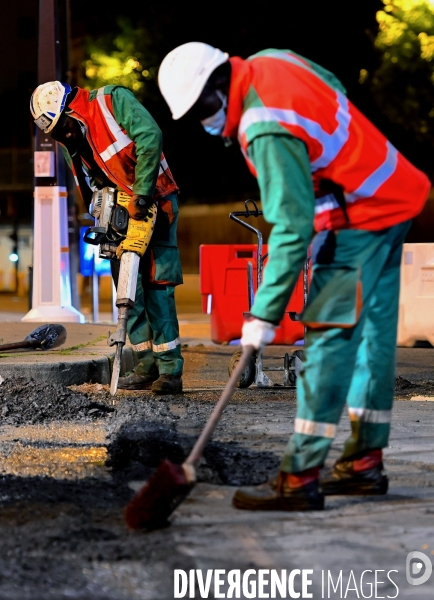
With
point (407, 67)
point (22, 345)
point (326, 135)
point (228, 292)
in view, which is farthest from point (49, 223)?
point (407, 67)

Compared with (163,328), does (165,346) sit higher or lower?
lower

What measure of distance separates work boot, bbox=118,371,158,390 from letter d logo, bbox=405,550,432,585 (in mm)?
4585

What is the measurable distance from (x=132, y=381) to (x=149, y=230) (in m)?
1.16

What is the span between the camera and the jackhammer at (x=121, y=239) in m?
7.49

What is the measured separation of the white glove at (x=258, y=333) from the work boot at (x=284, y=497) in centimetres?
50

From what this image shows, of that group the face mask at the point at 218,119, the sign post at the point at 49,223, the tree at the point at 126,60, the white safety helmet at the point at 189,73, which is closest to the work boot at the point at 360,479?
the face mask at the point at 218,119

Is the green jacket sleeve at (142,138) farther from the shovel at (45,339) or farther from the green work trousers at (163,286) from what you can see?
the shovel at (45,339)

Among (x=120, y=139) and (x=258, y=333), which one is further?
(x=120, y=139)

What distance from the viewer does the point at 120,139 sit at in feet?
24.8

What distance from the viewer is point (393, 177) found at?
14.0 feet

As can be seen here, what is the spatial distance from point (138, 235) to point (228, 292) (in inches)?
224

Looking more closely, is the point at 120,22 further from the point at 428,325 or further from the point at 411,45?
the point at 428,325

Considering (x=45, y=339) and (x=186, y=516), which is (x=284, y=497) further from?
(x=45, y=339)

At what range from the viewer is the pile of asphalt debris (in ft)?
21.7
